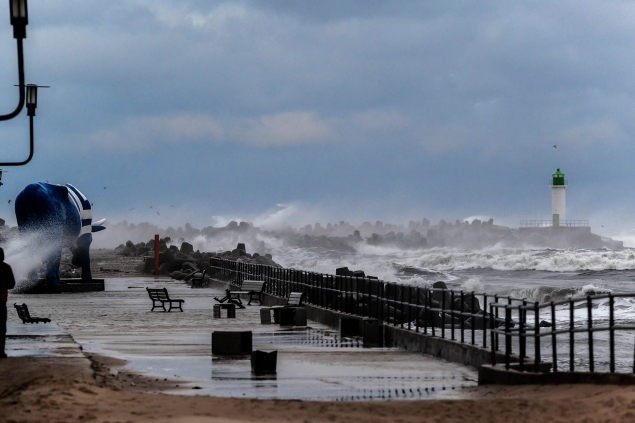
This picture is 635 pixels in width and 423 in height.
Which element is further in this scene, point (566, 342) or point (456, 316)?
point (566, 342)

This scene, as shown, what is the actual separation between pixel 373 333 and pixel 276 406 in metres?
8.23

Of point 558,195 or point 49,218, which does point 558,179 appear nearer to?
point 558,195

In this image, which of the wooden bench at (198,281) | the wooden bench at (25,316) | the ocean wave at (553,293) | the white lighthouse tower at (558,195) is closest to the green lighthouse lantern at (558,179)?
the white lighthouse tower at (558,195)

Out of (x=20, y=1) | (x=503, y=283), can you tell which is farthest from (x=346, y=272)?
(x=503, y=283)

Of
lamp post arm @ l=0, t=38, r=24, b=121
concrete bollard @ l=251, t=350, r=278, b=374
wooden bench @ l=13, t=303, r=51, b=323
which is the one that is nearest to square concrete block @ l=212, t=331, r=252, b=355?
concrete bollard @ l=251, t=350, r=278, b=374

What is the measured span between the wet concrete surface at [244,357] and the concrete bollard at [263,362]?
131 mm

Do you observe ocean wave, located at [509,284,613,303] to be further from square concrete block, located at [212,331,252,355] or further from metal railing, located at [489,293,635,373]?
square concrete block, located at [212,331,252,355]

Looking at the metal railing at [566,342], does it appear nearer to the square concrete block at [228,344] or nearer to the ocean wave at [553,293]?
the square concrete block at [228,344]

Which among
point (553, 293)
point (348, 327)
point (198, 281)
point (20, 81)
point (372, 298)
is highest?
point (20, 81)

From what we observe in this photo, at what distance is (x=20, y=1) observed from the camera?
14.4m

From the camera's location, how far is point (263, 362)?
15.8 meters

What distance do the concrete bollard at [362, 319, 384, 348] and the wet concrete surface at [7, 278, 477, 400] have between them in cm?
30

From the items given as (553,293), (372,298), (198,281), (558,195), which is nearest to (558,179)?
(558,195)

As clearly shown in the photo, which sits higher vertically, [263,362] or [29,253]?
[29,253]
